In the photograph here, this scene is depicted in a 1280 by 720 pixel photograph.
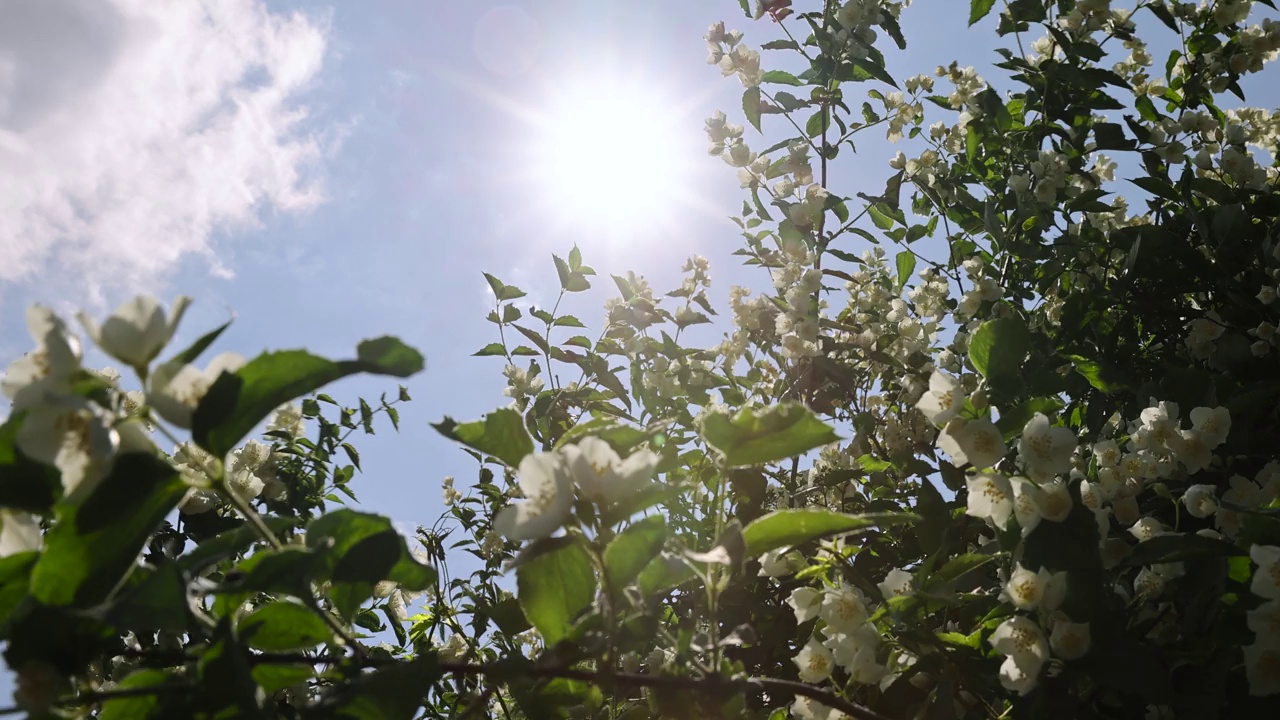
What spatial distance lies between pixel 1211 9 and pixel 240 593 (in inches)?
153

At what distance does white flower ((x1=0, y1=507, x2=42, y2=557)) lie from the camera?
2.30 ft

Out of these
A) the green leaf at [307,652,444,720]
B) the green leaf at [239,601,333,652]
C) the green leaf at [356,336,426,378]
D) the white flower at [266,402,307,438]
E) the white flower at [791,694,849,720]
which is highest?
the white flower at [266,402,307,438]

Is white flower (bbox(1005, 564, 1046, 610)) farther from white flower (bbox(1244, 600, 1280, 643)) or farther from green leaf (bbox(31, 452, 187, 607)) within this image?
green leaf (bbox(31, 452, 187, 607))

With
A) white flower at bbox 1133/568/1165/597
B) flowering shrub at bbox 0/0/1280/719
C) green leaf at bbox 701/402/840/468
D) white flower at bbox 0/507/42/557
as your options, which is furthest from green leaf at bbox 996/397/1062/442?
white flower at bbox 0/507/42/557

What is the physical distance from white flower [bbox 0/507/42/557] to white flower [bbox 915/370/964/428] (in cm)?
106

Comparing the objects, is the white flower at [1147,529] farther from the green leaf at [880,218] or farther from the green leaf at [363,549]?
the green leaf at [880,218]

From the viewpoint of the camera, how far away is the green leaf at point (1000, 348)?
1079 millimetres

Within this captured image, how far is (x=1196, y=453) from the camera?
1.57 metres

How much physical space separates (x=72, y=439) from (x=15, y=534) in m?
0.16

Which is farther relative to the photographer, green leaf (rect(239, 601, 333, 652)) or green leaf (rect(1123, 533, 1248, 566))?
green leaf (rect(1123, 533, 1248, 566))

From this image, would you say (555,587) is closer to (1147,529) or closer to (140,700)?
(140,700)

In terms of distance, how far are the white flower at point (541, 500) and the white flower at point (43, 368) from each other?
37 cm

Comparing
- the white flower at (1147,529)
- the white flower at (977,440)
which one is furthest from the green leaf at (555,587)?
the white flower at (1147,529)

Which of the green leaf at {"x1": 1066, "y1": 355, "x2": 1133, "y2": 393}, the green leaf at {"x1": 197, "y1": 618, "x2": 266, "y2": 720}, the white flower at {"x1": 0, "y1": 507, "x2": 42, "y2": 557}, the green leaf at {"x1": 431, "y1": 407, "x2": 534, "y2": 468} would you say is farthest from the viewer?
the green leaf at {"x1": 1066, "y1": 355, "x2": 1133, "y2": 393}
